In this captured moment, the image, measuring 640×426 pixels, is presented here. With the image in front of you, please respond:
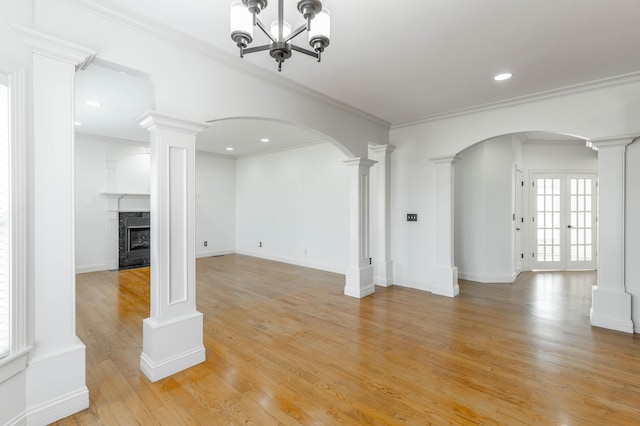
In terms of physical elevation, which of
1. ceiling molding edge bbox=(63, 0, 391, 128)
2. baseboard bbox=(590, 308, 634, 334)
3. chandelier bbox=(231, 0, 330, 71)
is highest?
ceiling molding edge bbox=(63, 0, 391, 128)

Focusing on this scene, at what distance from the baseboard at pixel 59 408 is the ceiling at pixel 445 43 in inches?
107

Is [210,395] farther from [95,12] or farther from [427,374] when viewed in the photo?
[95,12]

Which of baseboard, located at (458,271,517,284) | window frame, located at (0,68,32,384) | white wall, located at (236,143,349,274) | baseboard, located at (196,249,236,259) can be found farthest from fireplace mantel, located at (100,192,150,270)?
baseboard, located at (458,271,517,284)

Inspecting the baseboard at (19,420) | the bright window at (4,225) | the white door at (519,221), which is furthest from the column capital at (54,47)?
the white door at (519,221)

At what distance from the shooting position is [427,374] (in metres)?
2.53

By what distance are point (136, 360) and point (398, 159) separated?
4635mm

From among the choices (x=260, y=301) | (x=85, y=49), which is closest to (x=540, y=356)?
(x=260, y=301)

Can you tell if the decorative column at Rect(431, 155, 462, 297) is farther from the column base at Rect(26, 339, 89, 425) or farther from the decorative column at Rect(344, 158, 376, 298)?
the column base at Rect(26, 339, 89, 425)

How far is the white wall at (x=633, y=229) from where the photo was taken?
340 cm

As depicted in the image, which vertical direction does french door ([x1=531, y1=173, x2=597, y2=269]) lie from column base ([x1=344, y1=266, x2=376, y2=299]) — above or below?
above

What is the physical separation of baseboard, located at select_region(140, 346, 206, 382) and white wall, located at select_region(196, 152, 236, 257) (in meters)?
5.79

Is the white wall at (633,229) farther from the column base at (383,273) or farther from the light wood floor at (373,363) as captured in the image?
the column base at (383,273)

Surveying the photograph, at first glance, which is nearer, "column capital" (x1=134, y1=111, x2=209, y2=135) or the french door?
"column capital" (x1=134, y1=111, x2=209, y2=135)

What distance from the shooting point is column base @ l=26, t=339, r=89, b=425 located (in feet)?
6.10
